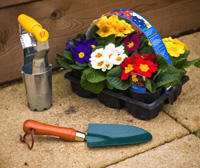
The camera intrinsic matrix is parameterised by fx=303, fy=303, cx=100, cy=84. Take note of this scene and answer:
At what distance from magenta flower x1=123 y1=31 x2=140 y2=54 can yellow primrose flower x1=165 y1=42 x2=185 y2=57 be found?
166 mm

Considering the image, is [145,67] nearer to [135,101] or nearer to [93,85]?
[135,101]

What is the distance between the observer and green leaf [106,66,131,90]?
5.12ft

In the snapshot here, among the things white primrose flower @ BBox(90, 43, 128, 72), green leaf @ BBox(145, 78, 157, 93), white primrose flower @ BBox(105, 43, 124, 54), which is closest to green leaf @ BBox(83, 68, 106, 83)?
white primrose flower @ BBox(90, 43, 128, 72)

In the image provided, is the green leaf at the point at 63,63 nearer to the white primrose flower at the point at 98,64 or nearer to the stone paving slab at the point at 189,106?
the white primrose flower at the point at 98,64

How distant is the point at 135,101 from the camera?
5.16 feet

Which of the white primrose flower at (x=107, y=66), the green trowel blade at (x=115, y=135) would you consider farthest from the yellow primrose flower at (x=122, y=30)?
the green trowel blade at (x=115, y=135)

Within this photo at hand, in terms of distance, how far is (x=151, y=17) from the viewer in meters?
2.31

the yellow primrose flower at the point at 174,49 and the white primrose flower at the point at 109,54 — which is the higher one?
the yellow primrose flower at the point at 174,49

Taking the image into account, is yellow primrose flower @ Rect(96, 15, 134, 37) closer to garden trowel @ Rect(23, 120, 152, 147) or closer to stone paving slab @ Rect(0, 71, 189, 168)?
stone paving slab @ Rect(0, 71, 189, 168)

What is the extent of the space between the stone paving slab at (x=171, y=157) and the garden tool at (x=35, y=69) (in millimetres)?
570

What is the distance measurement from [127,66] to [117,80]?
9 centimetres

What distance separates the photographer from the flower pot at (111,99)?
5.37 feet

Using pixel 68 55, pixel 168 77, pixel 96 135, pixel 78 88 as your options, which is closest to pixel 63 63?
pixel 68 55

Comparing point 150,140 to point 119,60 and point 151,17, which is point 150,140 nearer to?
point 119,60
